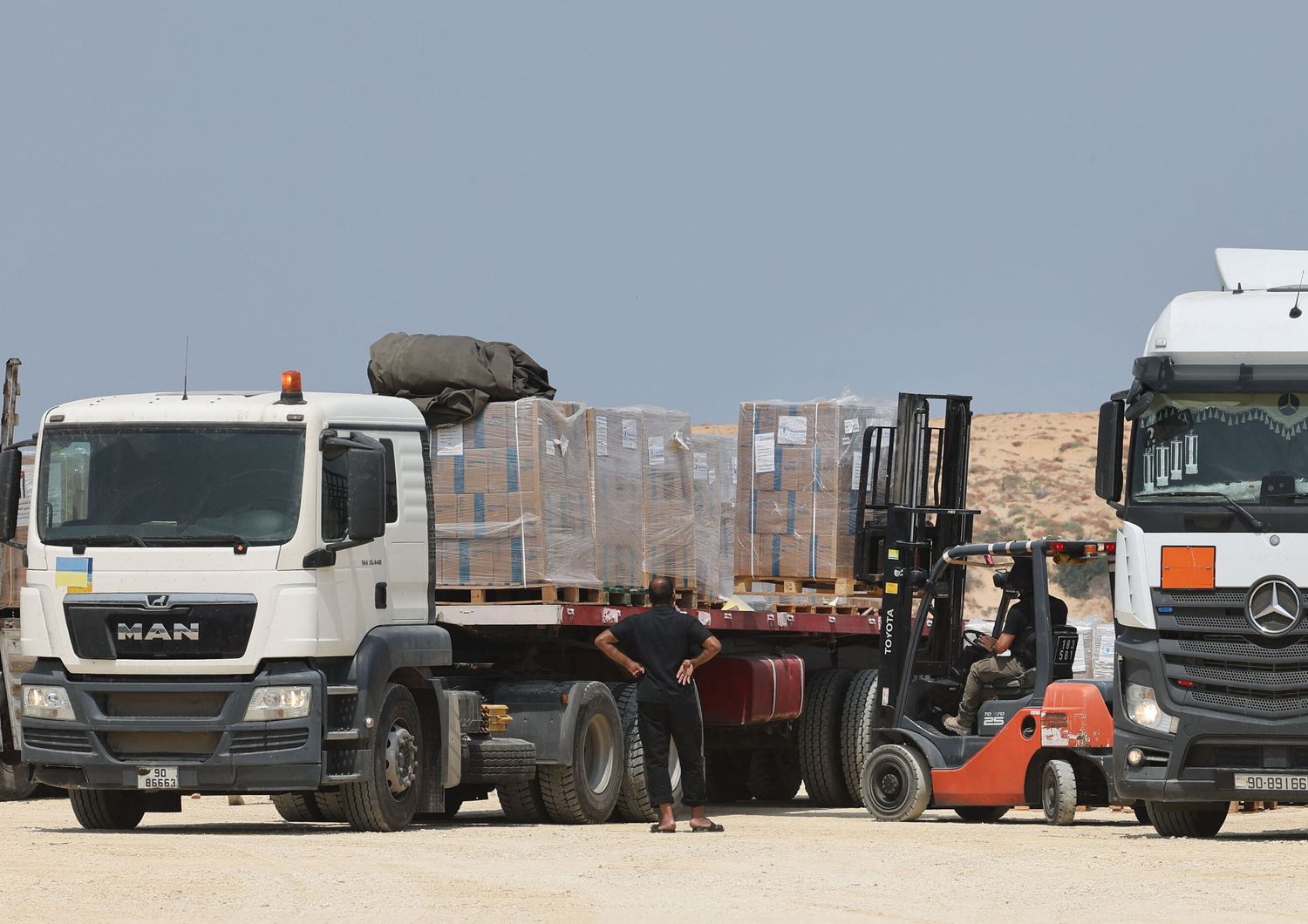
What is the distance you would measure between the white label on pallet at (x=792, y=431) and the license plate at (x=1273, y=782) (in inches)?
235

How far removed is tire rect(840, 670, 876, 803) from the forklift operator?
121 inches

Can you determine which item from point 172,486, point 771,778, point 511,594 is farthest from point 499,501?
point 771,778

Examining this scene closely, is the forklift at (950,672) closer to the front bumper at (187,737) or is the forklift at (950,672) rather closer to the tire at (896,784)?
the tire at (896,784)

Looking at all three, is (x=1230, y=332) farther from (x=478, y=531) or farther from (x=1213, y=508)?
(x=478, y=531)

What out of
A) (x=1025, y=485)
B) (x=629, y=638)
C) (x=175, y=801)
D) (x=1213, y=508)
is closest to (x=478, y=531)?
(x=629, y=638)

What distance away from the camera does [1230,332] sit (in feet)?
44.6

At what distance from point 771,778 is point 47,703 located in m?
9.26

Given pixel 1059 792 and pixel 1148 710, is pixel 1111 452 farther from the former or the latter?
pixel 1059 792

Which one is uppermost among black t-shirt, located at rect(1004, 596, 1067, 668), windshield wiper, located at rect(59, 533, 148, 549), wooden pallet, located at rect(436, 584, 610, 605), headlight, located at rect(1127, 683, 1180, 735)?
windshield wiper, located at rect(59, 533, 148, 549)

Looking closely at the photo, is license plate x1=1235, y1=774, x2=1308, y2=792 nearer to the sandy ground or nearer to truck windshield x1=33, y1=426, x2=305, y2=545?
the sandy ground

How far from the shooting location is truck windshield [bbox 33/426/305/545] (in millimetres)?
13258

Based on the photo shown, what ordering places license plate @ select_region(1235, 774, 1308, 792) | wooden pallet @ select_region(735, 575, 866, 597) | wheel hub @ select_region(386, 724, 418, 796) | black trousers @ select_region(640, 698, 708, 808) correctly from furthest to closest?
wooden pallet @ select_region(735, 575, 866, 597) → black trousers @ select_region(640, 698, 708, 808) → wheel hub @ select_region(386, 724, 418, 796) → license plate @ select_region(1235, 774, 1308, 792)

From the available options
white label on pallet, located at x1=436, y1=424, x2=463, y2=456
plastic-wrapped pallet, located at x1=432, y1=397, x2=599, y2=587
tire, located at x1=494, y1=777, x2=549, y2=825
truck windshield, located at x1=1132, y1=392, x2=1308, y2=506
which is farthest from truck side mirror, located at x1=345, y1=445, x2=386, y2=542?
truck windshield, located at x1=1132, y1=392, x2=1308, y2=506

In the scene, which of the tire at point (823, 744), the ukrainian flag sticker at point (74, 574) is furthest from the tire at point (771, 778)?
the ukrainian flag sticker at point (74, 574)
